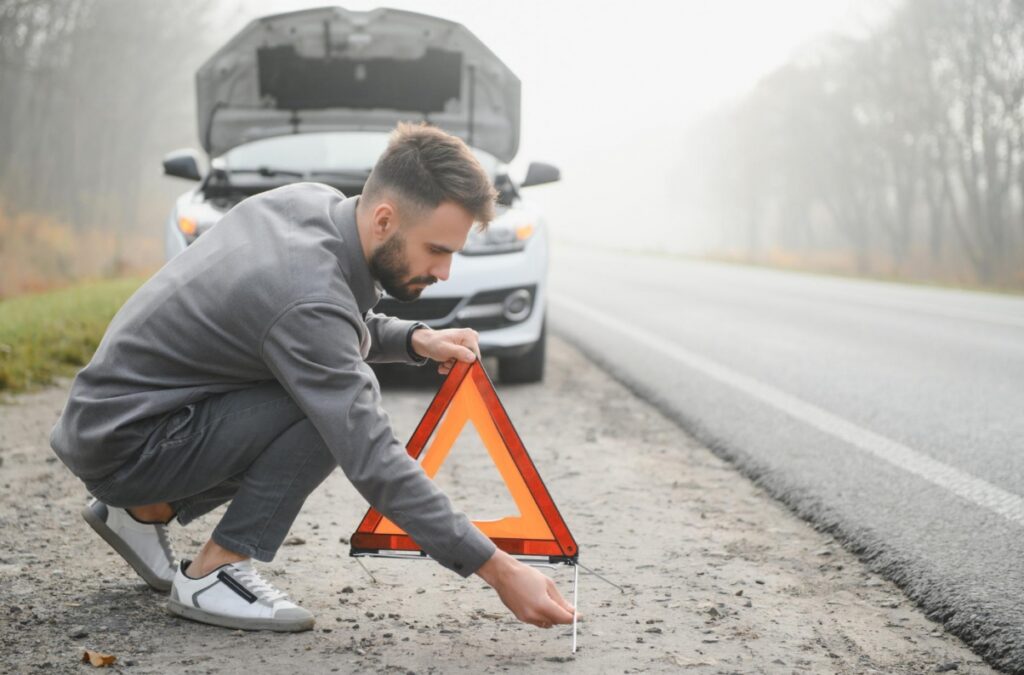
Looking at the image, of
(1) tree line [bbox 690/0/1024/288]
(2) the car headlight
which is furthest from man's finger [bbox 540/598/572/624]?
(1) tree line [bbox 690/0/1024/288]

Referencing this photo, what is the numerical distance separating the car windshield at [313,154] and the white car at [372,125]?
11mm

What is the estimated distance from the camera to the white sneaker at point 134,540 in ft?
10.1

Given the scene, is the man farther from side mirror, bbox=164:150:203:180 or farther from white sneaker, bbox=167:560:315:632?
side mirror, bbox=164:150:203:180

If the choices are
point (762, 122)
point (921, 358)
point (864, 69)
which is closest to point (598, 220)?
point (762, 122)

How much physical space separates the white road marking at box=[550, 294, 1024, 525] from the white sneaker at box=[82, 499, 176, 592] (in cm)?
282

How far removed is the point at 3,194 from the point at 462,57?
73.5 feet

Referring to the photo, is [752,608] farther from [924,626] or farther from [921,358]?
[921,358]

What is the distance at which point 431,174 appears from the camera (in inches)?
96.9

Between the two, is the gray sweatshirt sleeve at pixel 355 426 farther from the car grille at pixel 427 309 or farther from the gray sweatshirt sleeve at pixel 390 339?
the car grille at pixel 427 309

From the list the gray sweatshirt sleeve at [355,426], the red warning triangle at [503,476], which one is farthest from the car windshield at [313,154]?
the gray sweatshirt sleeve at [355,426]

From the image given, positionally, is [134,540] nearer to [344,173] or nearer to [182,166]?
[344,173]

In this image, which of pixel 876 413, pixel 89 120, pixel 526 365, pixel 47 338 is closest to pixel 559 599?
pixel 876 413

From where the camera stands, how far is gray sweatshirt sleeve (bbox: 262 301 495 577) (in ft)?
7.85

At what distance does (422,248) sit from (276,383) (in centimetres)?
56
